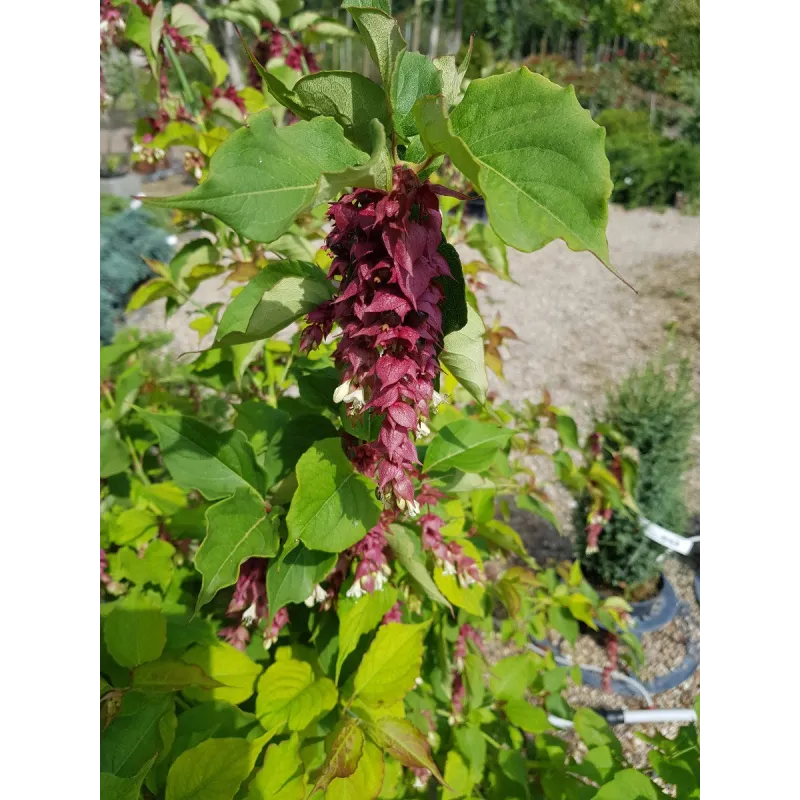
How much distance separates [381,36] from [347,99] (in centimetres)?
6

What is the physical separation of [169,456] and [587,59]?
35.5 feet

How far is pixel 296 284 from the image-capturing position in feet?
1.81

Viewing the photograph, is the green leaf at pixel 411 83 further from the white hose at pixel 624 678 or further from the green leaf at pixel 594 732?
the white hose at pixel 624 678

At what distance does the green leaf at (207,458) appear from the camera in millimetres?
710

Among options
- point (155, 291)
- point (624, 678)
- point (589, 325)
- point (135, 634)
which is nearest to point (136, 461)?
point (155, 291)

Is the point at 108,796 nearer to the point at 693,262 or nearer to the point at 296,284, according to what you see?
the point at 296,284

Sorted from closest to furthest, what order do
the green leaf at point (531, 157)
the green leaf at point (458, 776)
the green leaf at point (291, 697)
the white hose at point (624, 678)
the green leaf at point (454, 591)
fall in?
the green leaf at point (531, 157)
the green leaf at point (291, 697)
the green leaf at point (454, 591)
the green leaf at point (458, 776)
the white hose at point (624, 678)

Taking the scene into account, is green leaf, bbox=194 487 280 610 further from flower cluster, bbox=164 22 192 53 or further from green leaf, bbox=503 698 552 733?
flower cluster, bbox=164 22 192 53

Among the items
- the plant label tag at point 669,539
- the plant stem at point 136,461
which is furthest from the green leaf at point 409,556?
the plant label tag at point 669,539

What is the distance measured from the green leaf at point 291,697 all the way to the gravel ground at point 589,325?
6.36ft

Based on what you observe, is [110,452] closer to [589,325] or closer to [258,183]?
[258,183]

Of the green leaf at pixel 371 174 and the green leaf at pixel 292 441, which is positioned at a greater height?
the green leaf at pixel 371 174

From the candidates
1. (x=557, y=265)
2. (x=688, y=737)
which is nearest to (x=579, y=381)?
(x=557, y=265)

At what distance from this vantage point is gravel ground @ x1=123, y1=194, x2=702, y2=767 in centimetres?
282
